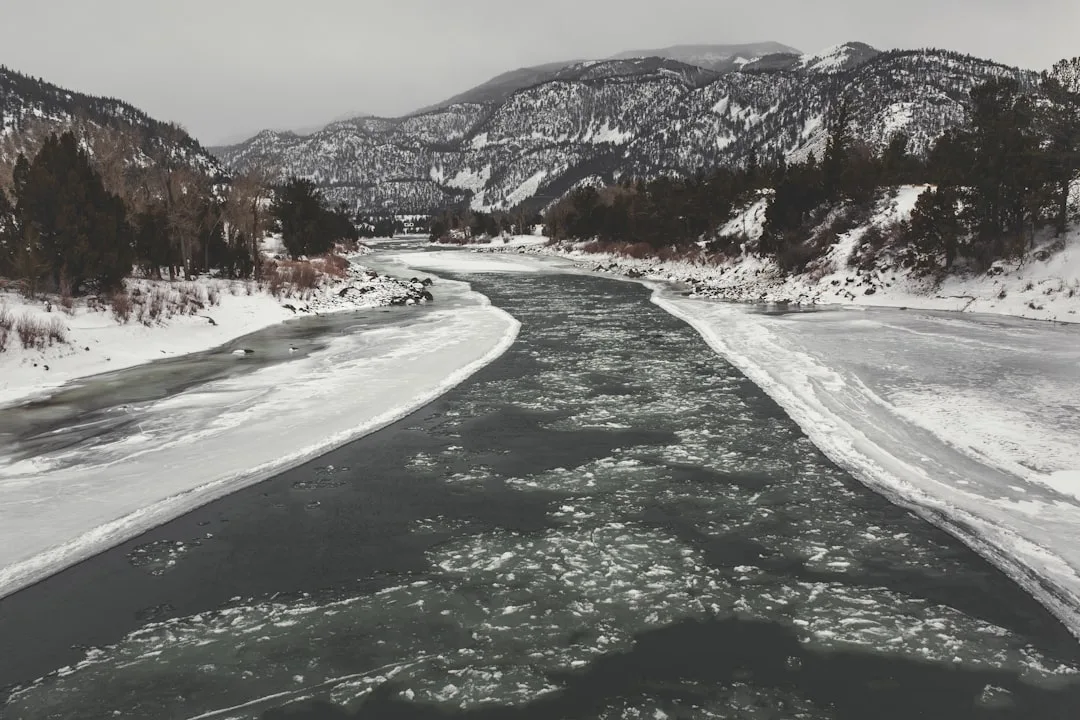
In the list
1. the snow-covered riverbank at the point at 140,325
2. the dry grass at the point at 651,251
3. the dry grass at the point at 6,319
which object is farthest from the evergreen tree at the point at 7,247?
the dry grass at the point at 651,251

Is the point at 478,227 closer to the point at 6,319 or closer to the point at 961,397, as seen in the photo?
the point at 6,319

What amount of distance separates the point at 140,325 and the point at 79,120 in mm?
16730

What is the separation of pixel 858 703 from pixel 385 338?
53.5 ft

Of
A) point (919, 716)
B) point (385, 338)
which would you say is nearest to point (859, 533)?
point (919, 716)

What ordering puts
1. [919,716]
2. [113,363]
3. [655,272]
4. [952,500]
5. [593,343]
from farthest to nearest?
1. [655,272]
2. [593,343]
3. [113,363]
4. [952,500]
5. [919,716]

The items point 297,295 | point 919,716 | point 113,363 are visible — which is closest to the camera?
point 919,716

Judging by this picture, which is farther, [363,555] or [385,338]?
[385,338]

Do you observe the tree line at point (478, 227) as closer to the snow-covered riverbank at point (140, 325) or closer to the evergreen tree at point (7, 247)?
A: the snow-covered riverbank at point (140, 325)

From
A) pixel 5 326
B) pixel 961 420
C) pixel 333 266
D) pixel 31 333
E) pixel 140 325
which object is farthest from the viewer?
pixel 333 266

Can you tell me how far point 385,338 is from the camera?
60.5 feet

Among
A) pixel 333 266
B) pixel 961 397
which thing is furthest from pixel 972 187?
pixel 333 266

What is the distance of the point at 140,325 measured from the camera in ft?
57.9

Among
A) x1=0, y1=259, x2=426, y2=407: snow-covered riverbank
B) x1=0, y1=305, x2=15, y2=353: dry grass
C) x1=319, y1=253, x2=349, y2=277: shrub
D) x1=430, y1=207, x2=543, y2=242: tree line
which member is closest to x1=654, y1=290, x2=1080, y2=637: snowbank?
x1=0, y1=259, x2=426, y2=407: snow-covered riverbank

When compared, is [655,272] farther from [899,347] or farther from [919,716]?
[919,716]
